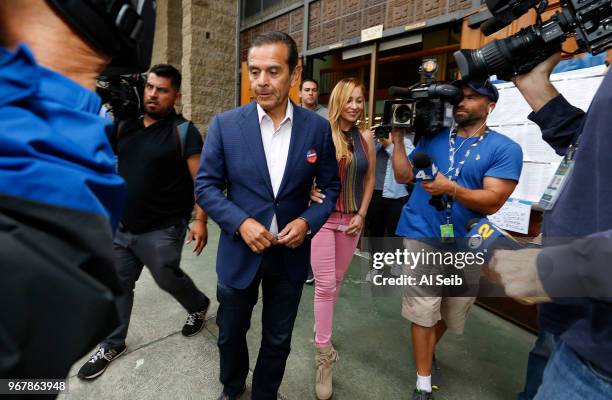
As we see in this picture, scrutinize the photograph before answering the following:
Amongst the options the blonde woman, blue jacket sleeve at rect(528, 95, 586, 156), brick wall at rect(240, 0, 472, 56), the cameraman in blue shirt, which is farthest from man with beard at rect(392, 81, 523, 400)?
brick wall at rect(240, 0, 472, 56)

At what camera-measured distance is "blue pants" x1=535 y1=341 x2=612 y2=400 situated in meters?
0.83

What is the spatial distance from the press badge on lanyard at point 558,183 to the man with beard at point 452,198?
31.0 inches

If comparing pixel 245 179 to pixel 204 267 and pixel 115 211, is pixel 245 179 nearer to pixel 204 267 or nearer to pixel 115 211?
pixel 115 211

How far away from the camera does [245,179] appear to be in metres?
1.67

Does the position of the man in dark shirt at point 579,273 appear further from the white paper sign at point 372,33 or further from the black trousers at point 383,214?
the white paper sign at point 372,33

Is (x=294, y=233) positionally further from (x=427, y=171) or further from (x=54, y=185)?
(x=54, y=185)

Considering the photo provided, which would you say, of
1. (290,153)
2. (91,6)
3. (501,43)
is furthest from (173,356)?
(501,43)

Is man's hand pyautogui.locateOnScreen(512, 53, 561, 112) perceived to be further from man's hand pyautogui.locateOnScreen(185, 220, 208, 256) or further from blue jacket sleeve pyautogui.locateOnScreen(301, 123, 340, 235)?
man's hand pyautogui.locateOnScreen(185, 220, 208, 256)

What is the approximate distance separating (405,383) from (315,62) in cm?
480

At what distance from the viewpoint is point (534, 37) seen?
1.28 meters

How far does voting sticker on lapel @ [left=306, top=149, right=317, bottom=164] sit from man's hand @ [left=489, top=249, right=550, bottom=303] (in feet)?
3.44

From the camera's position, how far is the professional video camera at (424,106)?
1.90m

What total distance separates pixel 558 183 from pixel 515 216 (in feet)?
6.83

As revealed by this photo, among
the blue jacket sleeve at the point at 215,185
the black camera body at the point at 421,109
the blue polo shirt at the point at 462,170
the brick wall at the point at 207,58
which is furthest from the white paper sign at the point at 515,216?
the brick wall at the point at 207,58
